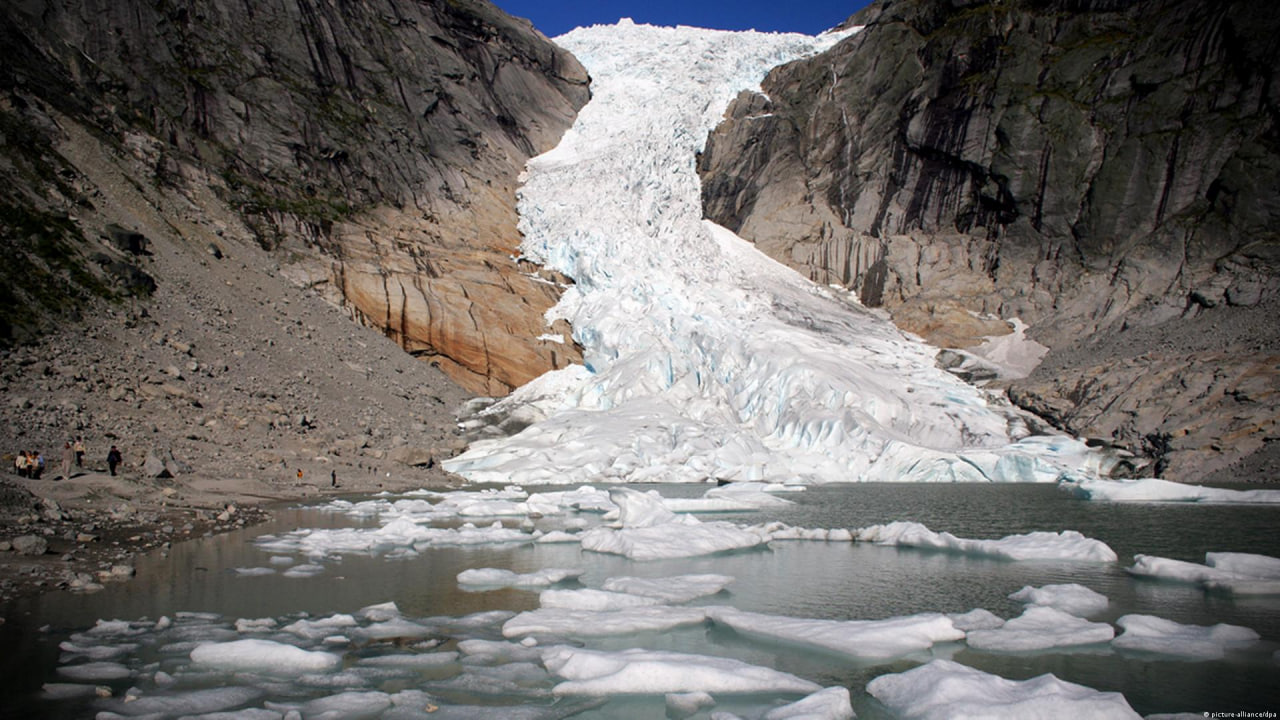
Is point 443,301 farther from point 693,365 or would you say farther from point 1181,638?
point 1181,638

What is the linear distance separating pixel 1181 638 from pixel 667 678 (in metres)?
4.49

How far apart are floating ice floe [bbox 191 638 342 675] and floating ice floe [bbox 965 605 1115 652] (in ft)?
17.7

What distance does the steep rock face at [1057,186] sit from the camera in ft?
95.9

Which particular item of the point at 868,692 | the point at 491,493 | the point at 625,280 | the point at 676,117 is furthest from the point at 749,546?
the point at 676,117

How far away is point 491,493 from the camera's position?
19.0 m

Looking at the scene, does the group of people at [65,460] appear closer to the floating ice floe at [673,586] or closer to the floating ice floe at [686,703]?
the floating ice floe at [673,586]

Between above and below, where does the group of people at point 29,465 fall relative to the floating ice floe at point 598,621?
above

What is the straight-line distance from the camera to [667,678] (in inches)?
221

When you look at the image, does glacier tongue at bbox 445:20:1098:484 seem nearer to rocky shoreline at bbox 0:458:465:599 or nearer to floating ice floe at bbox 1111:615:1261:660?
rocky shoreline at bbox 0:458:465:599

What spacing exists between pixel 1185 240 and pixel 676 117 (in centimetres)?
2577

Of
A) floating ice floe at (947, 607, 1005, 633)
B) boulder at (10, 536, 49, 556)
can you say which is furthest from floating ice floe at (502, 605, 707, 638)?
boulder at (10, 536, 49, 556)

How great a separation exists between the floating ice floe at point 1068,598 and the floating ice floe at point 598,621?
3.59 meters

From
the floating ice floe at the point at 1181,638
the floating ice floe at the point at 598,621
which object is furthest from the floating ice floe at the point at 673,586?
the floating ice floe at the point at 1181,638

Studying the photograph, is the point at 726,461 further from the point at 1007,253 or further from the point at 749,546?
the point at 1007,253
